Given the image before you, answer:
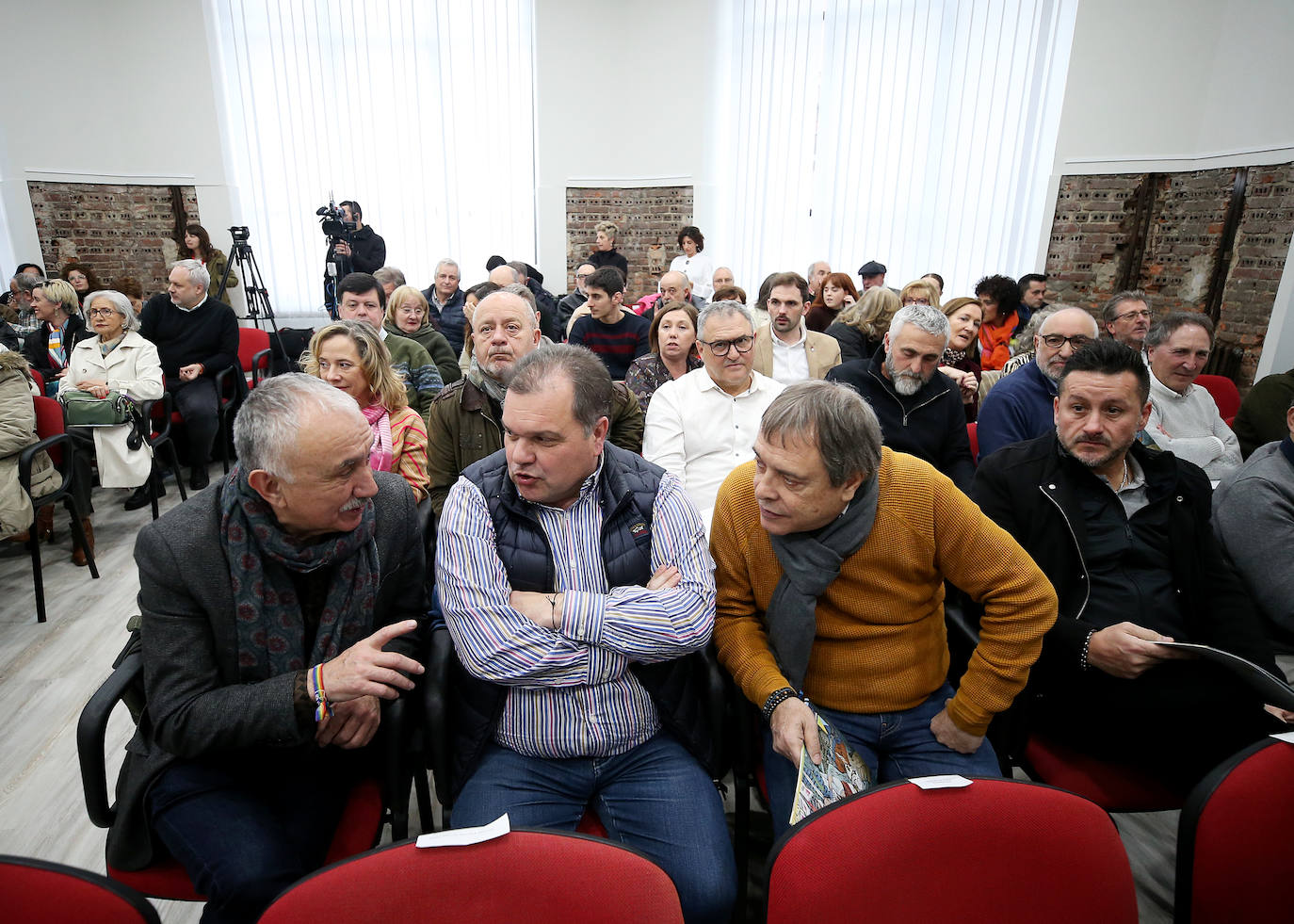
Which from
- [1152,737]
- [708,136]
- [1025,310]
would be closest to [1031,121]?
[1025,310]

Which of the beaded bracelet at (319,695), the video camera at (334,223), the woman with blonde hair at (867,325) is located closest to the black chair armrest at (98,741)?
the beaded bracelet at (319,695)

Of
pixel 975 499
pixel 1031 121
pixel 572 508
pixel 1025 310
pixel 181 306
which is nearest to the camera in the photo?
pixel 572 508

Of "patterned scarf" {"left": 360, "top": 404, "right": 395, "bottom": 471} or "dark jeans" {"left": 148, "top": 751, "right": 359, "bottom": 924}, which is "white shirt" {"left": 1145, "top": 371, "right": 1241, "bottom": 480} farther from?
"dark jeans" {"left": 148, "top": 751, "right": 359, "bottom": 924}

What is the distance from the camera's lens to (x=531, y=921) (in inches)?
32.0

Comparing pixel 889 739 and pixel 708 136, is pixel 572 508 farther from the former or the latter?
pixel 708 136

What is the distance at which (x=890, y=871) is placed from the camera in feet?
2.88

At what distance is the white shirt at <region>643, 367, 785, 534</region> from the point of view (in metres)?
2.51

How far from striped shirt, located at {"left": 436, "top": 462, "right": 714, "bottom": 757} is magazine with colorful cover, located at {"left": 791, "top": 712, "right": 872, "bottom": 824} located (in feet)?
0.96

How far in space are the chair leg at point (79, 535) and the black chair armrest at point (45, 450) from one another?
13 cm

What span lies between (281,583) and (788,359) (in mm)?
2929

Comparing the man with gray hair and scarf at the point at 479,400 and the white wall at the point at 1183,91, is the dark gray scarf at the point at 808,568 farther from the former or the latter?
the white wall at the point at 1183,91

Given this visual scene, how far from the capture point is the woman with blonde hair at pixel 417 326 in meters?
3.91

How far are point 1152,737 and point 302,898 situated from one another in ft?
5.39

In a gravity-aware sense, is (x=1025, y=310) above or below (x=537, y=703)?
above
